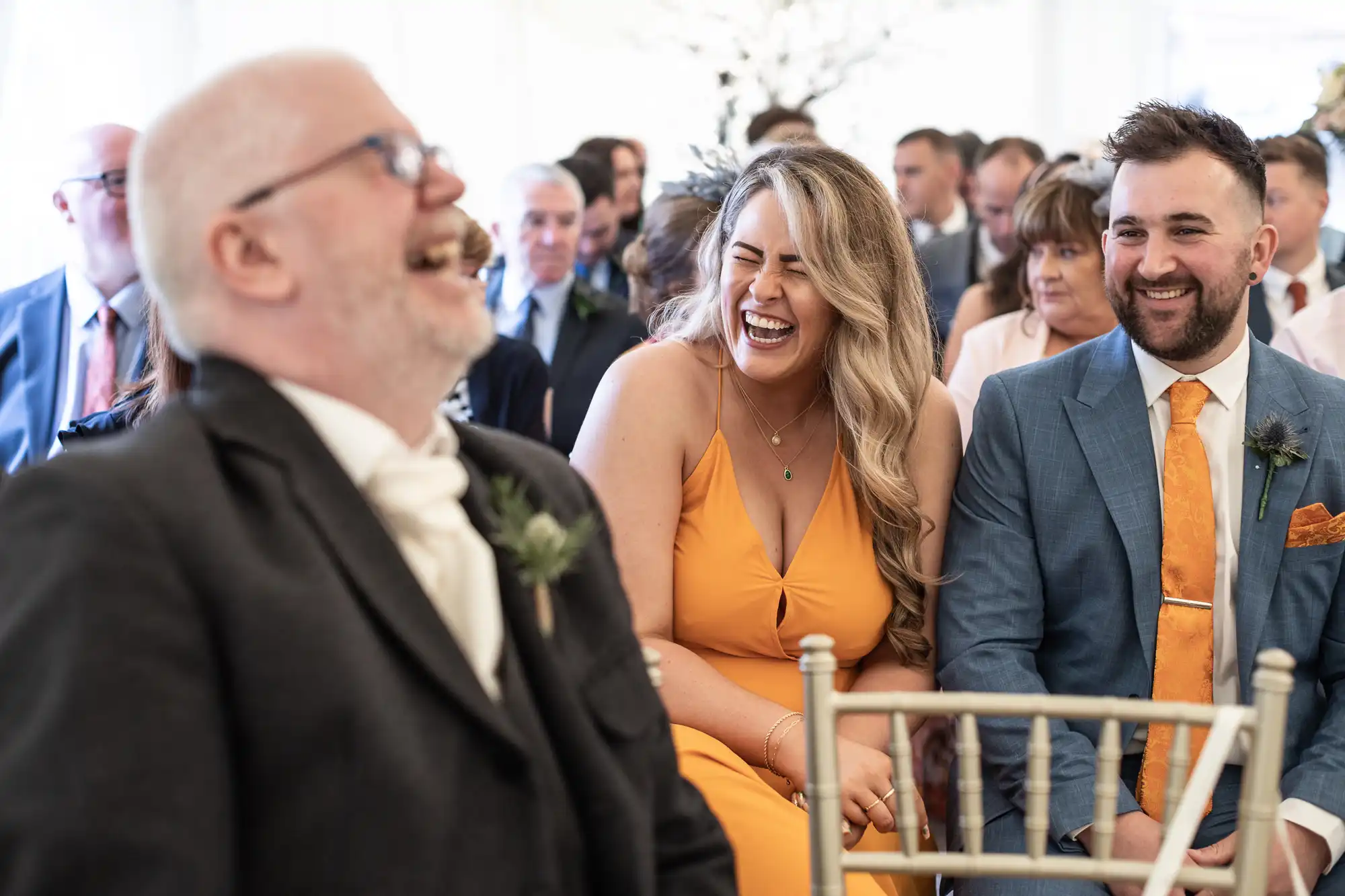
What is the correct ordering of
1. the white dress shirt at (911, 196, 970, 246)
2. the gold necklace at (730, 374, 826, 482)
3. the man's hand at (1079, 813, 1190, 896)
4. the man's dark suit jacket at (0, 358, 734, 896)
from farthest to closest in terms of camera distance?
1. the white dress shirt at (911, 196, 970, 246)
2. the gold necklace at (730, 374, 826, 482)
3. the man's hand at (1079, 813, 1190, 896)
4. the man's dark suit jacket at (0, 358, 734, 896)

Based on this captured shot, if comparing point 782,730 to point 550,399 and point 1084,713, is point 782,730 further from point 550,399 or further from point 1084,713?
point 550,399

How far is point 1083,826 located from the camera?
→ 2.17 metres

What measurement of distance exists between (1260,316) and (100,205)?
11.8 feet

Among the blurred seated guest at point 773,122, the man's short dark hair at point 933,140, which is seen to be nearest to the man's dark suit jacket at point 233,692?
the blurred seated guest at point 773,122

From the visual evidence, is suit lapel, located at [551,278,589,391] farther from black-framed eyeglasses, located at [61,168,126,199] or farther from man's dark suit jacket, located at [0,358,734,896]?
man's dark suit jacket, located at [0,358,734,896]

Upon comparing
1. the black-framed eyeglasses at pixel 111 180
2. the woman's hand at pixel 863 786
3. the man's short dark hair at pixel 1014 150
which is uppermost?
the man's short dark hair at pixel 1014 150

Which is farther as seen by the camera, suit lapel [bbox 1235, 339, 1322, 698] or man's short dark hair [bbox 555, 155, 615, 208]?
man's short dark hair [bbox 555, 155, 615, 208]

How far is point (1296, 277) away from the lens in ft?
15.1

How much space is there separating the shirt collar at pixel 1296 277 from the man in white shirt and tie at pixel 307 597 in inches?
150

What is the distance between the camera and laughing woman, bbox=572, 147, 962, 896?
2.45 m

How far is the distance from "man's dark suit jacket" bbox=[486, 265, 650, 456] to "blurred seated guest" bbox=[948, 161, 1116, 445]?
4.63 ft

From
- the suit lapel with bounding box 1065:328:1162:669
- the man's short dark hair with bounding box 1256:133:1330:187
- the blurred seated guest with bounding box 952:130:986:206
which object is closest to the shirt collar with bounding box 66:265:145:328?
the suit lapel with bounding box 1065:328:1162:669

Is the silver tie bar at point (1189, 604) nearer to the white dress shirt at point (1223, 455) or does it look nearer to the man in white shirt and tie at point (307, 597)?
the white dress shirt at point (1223, 455)

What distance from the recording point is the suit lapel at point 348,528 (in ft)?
4.15
